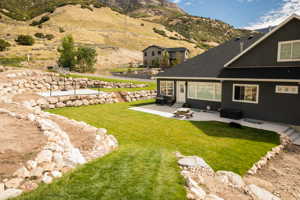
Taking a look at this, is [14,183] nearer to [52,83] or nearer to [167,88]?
[167,88]

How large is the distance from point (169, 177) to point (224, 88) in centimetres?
1136

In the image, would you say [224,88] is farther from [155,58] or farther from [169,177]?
[155,58]

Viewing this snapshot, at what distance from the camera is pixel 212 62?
1742 centimetres

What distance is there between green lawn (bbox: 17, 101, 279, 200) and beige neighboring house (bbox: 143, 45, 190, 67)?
43.8 metres

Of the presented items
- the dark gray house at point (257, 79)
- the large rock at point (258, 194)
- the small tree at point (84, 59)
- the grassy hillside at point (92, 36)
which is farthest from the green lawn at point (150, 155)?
the grassy hillside at point (92, 36)

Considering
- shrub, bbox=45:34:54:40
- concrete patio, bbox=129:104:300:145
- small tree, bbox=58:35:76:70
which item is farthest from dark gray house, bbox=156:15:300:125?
shrub, bbox=45:34:54:40

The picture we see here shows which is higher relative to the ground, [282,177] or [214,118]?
[214,118]

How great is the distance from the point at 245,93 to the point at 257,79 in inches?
57.8

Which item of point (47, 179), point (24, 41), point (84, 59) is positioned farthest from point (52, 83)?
point (24, 41)

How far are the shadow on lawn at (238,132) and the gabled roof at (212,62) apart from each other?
4965 millimetres

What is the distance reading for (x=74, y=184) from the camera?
4.50 meters

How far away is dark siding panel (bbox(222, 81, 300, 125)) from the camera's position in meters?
11.7

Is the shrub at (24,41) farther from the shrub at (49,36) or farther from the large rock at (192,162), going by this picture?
the large rock at (192,162)

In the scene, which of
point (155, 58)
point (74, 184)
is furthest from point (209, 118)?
point (155, 58)
